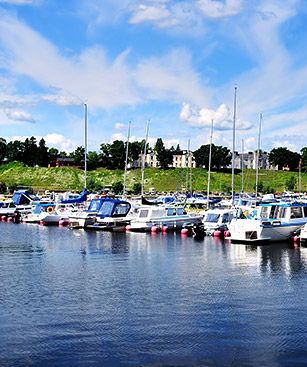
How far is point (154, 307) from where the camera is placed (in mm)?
26406

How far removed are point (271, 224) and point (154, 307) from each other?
26094mm

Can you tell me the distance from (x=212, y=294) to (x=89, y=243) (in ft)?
84.4

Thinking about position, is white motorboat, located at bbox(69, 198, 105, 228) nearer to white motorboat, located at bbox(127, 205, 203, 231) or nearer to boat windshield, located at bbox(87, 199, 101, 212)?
boat windshield, located at bbox(87, 199, 101, 212)

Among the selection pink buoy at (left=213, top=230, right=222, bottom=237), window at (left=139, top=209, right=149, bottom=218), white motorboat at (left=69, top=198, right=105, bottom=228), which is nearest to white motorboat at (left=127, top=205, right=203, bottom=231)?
window at (left=139, top=209, right=149, bottom=218)

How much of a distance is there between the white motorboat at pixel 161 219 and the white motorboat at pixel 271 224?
13.2 m

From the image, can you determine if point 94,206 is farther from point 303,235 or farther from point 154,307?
point 154,307

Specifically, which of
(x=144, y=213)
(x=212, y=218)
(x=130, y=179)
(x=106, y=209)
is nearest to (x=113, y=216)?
(x=106, y=209)

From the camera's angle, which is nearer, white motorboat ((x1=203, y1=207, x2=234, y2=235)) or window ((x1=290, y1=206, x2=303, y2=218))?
window ((x1=290, y1=206, x2=303, y2=218))

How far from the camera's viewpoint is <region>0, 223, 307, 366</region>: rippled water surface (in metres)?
19.8

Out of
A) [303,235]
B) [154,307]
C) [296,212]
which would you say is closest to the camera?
[154,307]

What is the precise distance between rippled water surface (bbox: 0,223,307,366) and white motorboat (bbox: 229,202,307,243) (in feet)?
9.88

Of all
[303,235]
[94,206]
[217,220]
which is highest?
[94,206]

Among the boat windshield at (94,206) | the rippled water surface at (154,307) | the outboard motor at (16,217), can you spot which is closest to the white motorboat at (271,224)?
the rippled water surface at (154,307)

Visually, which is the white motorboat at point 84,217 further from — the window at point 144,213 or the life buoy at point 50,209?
the life buoy at point 50,209
